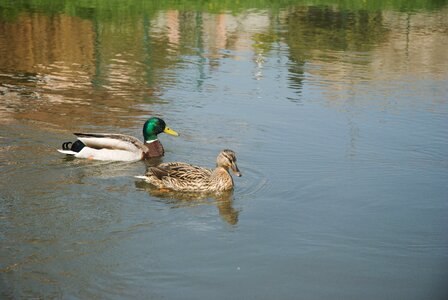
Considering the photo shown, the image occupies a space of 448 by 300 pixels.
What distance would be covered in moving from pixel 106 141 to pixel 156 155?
0.76 meters

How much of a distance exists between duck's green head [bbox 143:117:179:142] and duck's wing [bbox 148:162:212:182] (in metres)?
1.61

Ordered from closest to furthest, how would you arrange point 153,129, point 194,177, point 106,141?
1. point 194,177
2. point 106,141
3. point 153,129

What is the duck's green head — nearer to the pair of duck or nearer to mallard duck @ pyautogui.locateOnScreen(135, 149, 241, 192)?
the pair of duck

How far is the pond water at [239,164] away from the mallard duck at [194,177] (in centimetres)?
16

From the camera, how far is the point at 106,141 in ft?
35.5

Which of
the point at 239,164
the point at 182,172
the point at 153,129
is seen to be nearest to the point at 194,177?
the point at 182,172

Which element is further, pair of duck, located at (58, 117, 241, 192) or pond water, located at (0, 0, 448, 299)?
pair of duck, located at (58, 117, 241, 192)

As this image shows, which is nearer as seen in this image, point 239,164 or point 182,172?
point 182,172

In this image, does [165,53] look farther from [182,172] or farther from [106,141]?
[182,172]

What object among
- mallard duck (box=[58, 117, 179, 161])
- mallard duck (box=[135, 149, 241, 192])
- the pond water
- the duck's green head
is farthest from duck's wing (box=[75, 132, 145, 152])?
mallard duck (box=[135, 149, 241, 192])

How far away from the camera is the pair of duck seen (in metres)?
9.59

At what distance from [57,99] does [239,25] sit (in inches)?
419

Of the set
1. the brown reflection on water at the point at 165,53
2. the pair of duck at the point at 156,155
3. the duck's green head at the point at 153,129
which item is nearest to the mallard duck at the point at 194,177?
the pair of duck at the point at 156,155

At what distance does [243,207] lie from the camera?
30.1 ft
